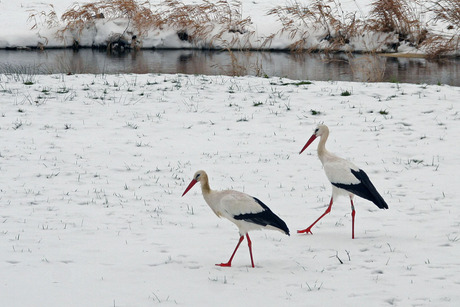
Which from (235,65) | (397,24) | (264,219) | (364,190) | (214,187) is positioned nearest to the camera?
(264,219)

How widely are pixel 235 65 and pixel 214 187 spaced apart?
9501 millimetres

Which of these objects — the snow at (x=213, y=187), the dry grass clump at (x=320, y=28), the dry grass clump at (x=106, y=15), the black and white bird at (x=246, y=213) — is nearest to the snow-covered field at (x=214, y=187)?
the snow at (x=213, y=187)

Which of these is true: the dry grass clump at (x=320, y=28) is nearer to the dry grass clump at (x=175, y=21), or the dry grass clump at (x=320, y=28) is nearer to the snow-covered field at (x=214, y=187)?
the dry grass clump at (x=175, y=21)

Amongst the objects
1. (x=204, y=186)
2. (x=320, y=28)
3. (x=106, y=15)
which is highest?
(x=204, y=186)

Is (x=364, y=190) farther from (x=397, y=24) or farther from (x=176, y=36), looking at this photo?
(x=176, y=36)

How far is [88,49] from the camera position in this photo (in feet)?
85.7

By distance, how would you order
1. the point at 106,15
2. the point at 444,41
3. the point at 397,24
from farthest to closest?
1. the point at 106,15
2. the point at 397,24
3. the point at 444,41

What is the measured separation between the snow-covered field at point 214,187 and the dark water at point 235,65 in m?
3.93

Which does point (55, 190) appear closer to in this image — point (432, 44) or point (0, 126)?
point (0, 126)

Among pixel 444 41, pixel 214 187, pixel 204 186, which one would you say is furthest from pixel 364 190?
pixel 444 41

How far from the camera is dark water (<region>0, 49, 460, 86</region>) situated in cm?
1781

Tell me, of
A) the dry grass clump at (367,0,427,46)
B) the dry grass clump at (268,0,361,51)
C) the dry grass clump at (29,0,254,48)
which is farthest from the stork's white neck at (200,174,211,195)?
the dry grass clump at (367,0,427,46)

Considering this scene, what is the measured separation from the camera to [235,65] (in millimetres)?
17328

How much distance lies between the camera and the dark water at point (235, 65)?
17812 mm
